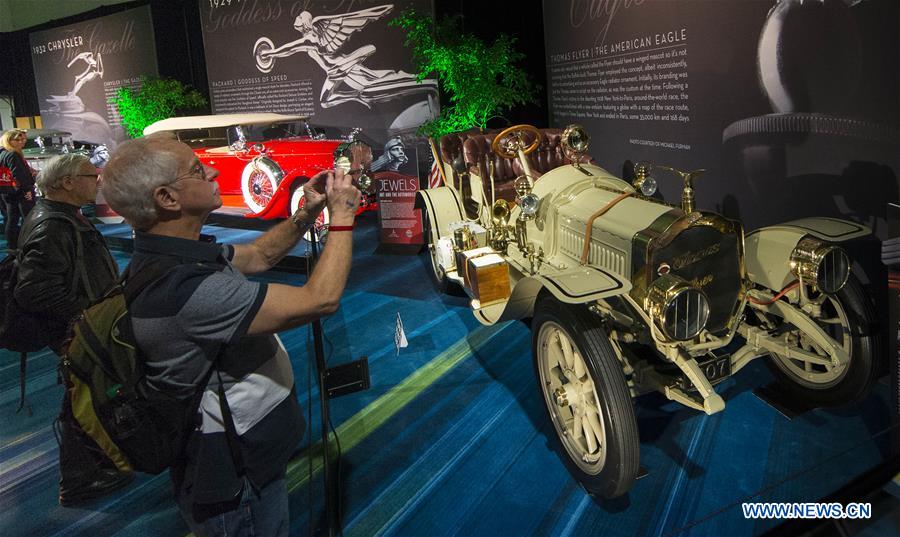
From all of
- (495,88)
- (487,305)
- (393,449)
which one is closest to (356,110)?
(495,88)

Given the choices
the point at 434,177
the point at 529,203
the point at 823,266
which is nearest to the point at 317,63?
the point at 434,177

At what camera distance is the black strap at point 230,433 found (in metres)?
1.45

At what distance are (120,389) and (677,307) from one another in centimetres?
178

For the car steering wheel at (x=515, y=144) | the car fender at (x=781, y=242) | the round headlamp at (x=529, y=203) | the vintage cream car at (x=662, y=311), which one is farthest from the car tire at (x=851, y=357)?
the car steering wheel at (x=515, y=144)

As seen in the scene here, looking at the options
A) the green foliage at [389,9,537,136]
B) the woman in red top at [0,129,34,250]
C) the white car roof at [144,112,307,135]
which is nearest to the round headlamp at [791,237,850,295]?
the green foliage at [389,9,537,136]

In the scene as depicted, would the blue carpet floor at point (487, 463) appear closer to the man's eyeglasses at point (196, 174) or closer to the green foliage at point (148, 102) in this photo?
the man's eyeglasses at point (196, 174)

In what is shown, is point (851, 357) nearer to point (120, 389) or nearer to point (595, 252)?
point (595, 252)

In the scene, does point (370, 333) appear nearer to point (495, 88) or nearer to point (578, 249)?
point (578, 249)

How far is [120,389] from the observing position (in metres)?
1.36

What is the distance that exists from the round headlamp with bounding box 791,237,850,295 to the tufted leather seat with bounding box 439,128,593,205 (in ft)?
7.57

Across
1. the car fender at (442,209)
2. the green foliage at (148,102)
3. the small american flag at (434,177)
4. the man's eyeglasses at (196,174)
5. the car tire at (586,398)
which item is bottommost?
the car tire at (586,398)

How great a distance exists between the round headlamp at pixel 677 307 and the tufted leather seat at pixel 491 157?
2.29 meters

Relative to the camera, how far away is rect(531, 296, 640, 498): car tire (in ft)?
7.07

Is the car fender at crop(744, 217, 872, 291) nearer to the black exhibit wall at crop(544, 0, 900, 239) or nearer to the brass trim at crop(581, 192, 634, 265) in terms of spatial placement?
the black exhibit wall at crop(544, 0, 900, 239)
